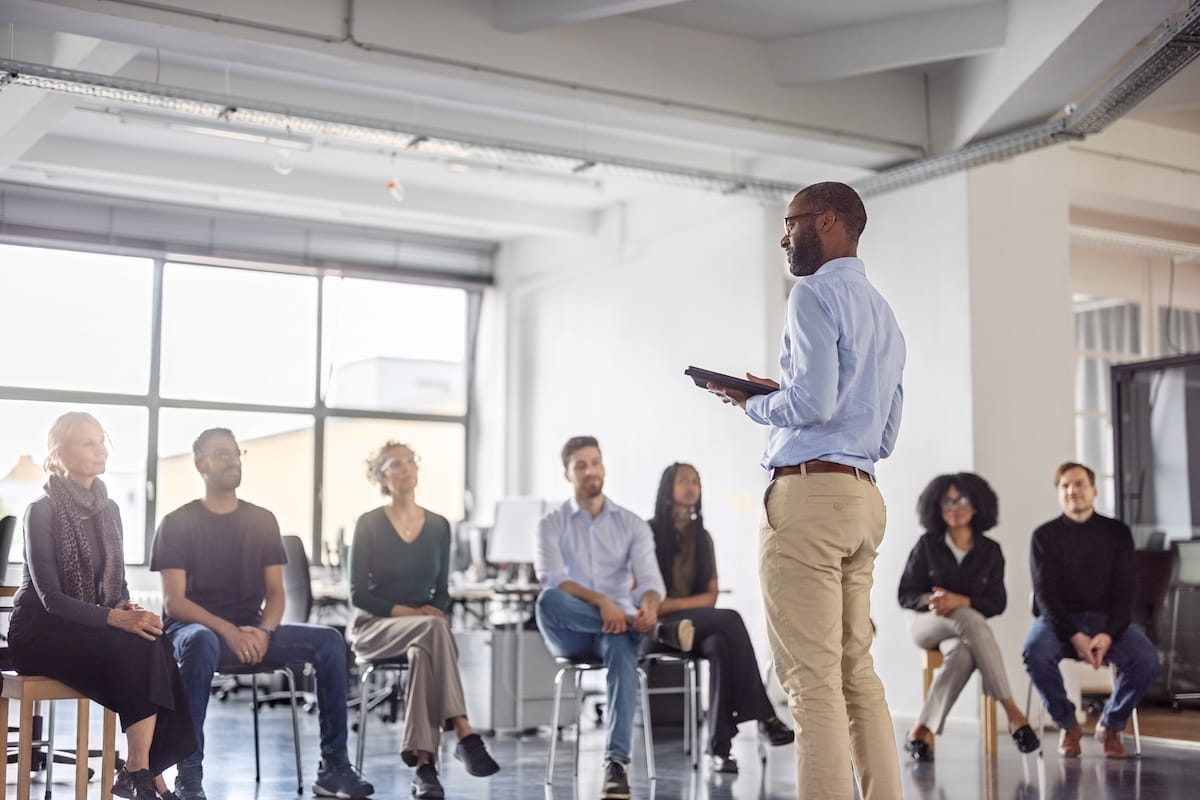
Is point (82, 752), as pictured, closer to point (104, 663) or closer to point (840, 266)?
point (104, 663)

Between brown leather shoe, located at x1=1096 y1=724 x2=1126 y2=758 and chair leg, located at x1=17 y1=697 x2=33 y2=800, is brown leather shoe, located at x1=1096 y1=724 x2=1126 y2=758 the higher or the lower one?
the lower one

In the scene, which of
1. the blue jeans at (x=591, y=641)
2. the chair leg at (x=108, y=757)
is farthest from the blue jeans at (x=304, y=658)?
the blue jeans at (x=591, y=641)

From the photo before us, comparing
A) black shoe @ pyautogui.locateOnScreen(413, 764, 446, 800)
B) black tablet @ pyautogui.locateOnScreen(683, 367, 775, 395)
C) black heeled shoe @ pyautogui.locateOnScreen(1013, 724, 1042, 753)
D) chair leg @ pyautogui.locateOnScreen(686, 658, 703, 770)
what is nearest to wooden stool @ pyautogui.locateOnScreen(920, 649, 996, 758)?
black heeled shoe @ pyautogui.locateOnScreen(1013, 724, 1042, 753)

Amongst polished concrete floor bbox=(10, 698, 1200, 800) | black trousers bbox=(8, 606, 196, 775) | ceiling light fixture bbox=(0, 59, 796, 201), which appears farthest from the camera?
ceiling light fixture bbox=(0, 59, 796, 201)

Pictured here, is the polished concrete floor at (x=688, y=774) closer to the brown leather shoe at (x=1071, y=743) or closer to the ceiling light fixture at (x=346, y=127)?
the brown leather shoe at (x=1071, y=743)

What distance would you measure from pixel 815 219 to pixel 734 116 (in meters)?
4.06

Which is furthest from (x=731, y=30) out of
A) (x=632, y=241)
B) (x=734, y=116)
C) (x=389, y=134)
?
(x=632, y=241)

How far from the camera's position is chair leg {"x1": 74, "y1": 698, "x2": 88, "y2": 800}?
3930mm

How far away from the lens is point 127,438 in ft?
33.4

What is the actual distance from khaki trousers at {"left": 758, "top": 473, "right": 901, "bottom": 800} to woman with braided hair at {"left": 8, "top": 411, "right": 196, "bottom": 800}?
2.11m

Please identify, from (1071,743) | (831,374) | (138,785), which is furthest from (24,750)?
(1071,743)

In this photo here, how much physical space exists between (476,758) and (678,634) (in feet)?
3.13

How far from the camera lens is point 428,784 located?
464cm

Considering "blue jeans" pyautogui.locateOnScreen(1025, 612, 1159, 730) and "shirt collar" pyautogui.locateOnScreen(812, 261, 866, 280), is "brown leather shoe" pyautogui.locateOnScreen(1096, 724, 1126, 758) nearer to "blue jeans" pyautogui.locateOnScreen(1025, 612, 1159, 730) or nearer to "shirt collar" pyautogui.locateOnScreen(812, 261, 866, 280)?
"blue jeans" pyautogui.locateOnScreen(1025, 612, 1159, 730)
